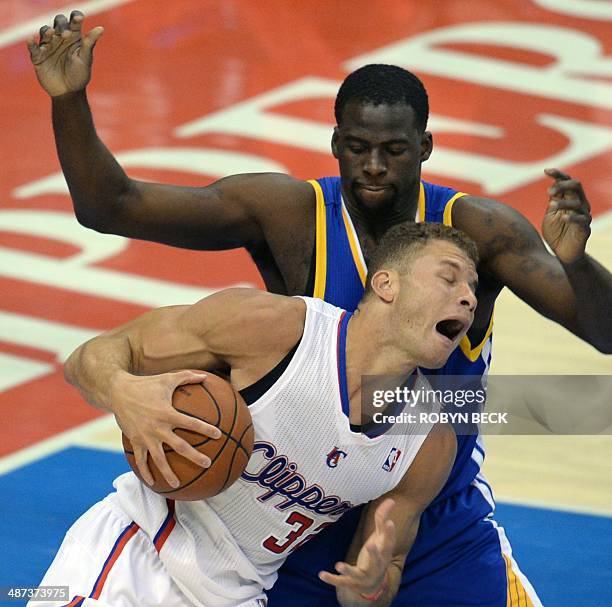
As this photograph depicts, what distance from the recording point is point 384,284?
16.5 feet

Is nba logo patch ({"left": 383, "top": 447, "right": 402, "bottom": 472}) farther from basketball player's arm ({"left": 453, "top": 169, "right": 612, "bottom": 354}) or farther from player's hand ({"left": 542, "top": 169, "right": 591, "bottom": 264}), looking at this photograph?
player's hand ({"left": 542, "top": 169, "right": 591, "bottom": 264})

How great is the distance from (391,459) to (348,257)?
31.1 inches

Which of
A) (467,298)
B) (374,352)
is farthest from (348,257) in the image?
(467,298)

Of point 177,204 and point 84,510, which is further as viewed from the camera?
point 84,510

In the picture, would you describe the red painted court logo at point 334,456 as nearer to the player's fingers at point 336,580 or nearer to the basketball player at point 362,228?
the player's fingers at point 336,580

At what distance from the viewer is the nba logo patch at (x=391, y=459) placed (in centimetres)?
509

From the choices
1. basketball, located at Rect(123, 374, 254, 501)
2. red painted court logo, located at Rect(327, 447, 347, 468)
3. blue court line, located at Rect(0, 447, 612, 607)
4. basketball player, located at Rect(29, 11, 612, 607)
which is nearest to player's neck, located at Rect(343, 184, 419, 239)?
basketball player, located at Rect(29, 11, 612, 607)

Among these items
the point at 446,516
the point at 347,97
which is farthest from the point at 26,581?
the point at 347,97

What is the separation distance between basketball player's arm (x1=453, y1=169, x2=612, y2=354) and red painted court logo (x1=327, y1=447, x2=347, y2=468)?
3.00 feet

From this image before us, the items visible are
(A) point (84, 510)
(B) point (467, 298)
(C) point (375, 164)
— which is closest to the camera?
(B) point (467, 298)

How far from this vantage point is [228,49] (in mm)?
12211

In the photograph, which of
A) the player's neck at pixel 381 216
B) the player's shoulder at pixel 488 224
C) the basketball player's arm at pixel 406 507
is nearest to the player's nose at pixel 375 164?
the player's neck at pixel 381 216

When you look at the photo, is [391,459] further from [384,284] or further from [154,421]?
[154,421]

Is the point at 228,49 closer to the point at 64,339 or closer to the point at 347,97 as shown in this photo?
the point at 64,339
